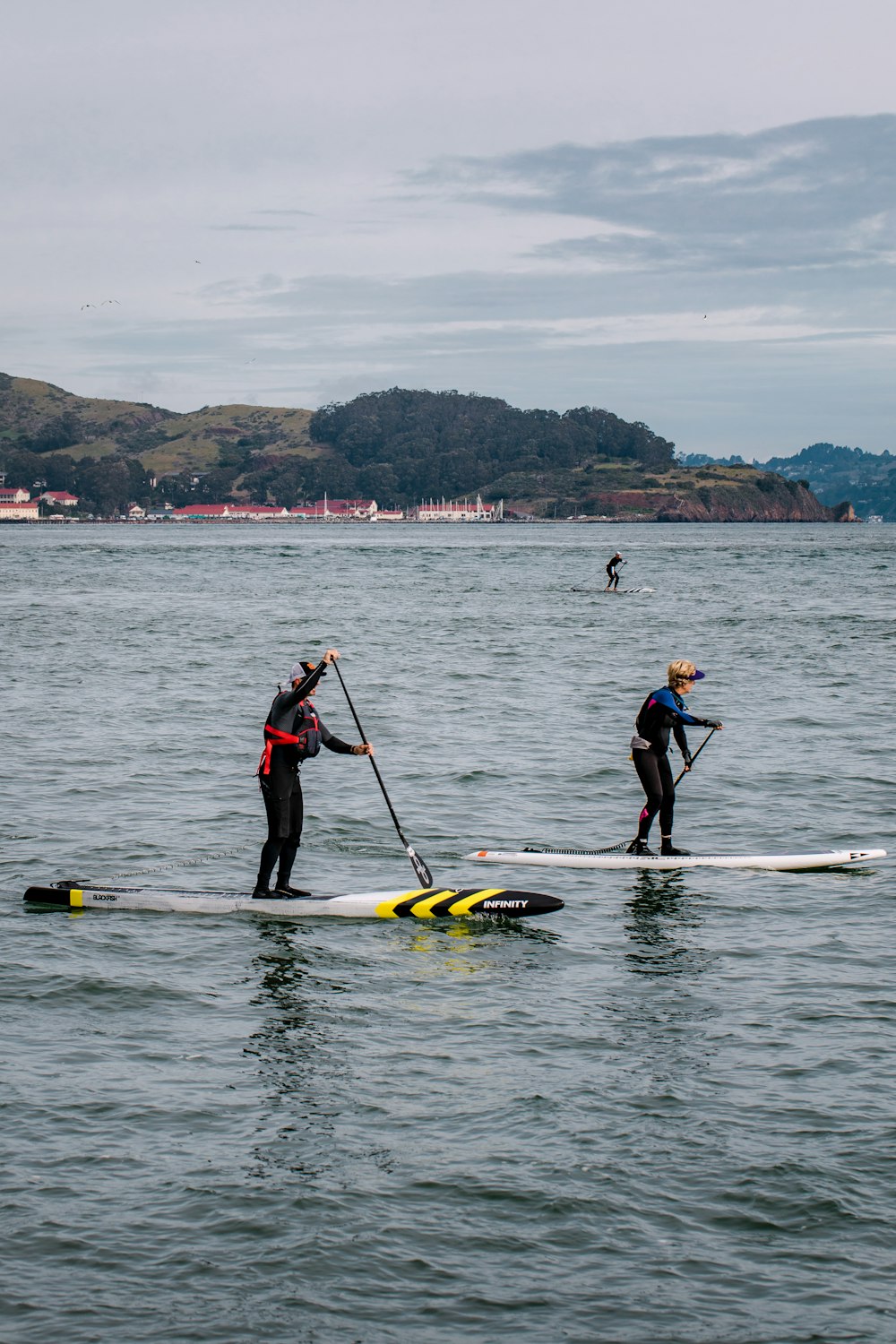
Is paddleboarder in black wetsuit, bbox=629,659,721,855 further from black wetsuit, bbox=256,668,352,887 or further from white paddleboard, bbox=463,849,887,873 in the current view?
black wetsuit, bbox=256,668,352,887

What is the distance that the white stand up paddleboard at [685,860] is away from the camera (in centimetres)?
1844

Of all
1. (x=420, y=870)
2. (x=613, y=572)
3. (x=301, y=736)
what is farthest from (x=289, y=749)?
(x=613, y=572)


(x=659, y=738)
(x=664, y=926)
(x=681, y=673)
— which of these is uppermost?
(x=681, y=673)

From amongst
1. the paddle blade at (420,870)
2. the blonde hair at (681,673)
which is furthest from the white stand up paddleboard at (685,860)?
the blonde hair at (681,673)

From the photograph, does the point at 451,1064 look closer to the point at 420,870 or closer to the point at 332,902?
the point at 332,902

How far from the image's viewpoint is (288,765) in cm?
1571

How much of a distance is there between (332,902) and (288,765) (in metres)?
1.72

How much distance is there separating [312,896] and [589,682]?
23.6m

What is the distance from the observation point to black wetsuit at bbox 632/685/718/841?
17.7 m

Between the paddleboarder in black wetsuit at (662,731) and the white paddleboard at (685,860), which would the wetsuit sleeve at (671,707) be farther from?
the white paddleboard at (685,860)

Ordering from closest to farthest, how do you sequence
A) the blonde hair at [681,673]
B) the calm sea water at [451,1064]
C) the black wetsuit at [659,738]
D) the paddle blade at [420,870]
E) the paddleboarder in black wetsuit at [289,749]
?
the calm sea water at [451,1064] < the paddleboarder in black wetsuit at [289,749] < the paddle blade at [420,870] < the blonde hair at [681,673] < the black wetsuit at [659,738]

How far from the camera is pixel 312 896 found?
54.0 ft

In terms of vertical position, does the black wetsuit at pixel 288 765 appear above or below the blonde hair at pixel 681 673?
below

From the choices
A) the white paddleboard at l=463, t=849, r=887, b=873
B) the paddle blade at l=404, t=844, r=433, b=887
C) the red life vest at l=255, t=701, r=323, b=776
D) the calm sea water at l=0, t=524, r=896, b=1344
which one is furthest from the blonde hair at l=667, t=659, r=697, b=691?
the red life vest at l=255, t=701, r=323, b=776
